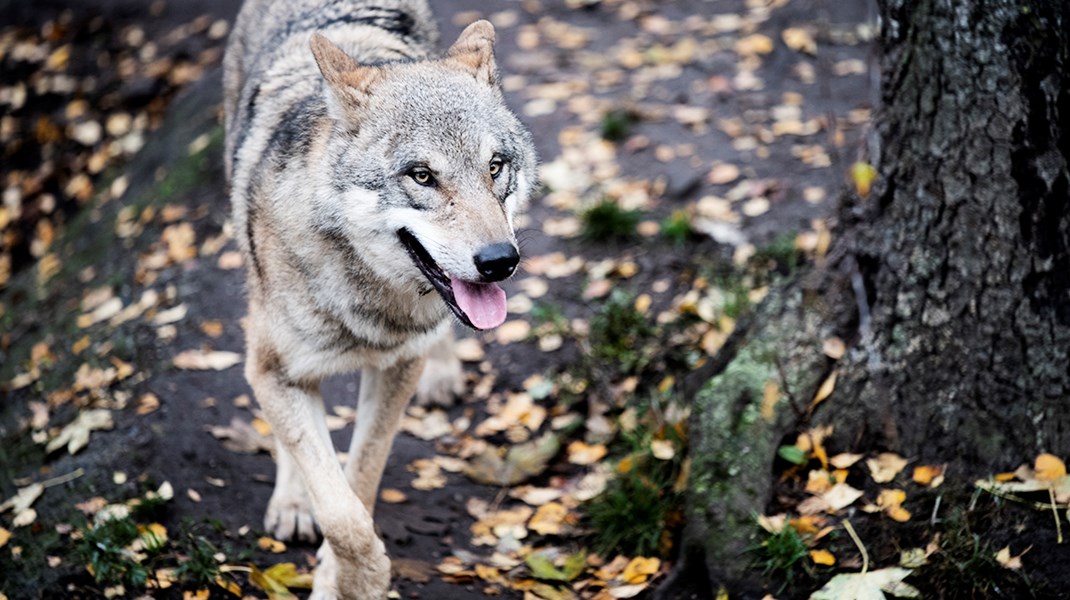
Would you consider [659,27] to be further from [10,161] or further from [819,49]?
[10,161]

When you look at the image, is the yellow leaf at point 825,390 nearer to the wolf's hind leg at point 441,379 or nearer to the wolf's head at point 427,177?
the wolf's head at point 427,177

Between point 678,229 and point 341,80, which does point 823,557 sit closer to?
point 341,80

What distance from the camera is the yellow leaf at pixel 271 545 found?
423cm

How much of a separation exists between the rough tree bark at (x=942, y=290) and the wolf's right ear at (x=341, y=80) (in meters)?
1.87

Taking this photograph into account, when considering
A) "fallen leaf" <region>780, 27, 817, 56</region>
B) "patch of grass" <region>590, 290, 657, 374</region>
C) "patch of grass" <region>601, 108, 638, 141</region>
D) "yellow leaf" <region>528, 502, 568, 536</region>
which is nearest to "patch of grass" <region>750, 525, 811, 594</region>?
"yellow leaf" <region>528, 502, 568, 536</region>

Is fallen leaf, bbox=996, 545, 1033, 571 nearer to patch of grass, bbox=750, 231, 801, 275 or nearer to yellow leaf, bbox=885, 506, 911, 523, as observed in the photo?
yellow leaf, bbox=885, 506, 911, 523

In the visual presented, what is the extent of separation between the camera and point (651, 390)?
16.2 ft

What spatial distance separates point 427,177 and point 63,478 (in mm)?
2358

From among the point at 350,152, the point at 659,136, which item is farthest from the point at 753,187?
the point at 350,152

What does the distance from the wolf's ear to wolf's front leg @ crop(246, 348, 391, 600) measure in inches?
51.4

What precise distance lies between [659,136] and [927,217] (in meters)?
3.32

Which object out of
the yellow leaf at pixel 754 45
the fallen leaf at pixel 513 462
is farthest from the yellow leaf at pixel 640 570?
the yellow leaf at pixel 754 45

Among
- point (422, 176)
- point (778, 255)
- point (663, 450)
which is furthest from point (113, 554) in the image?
point (778, 255)

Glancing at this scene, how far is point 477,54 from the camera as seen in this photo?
392 cm
